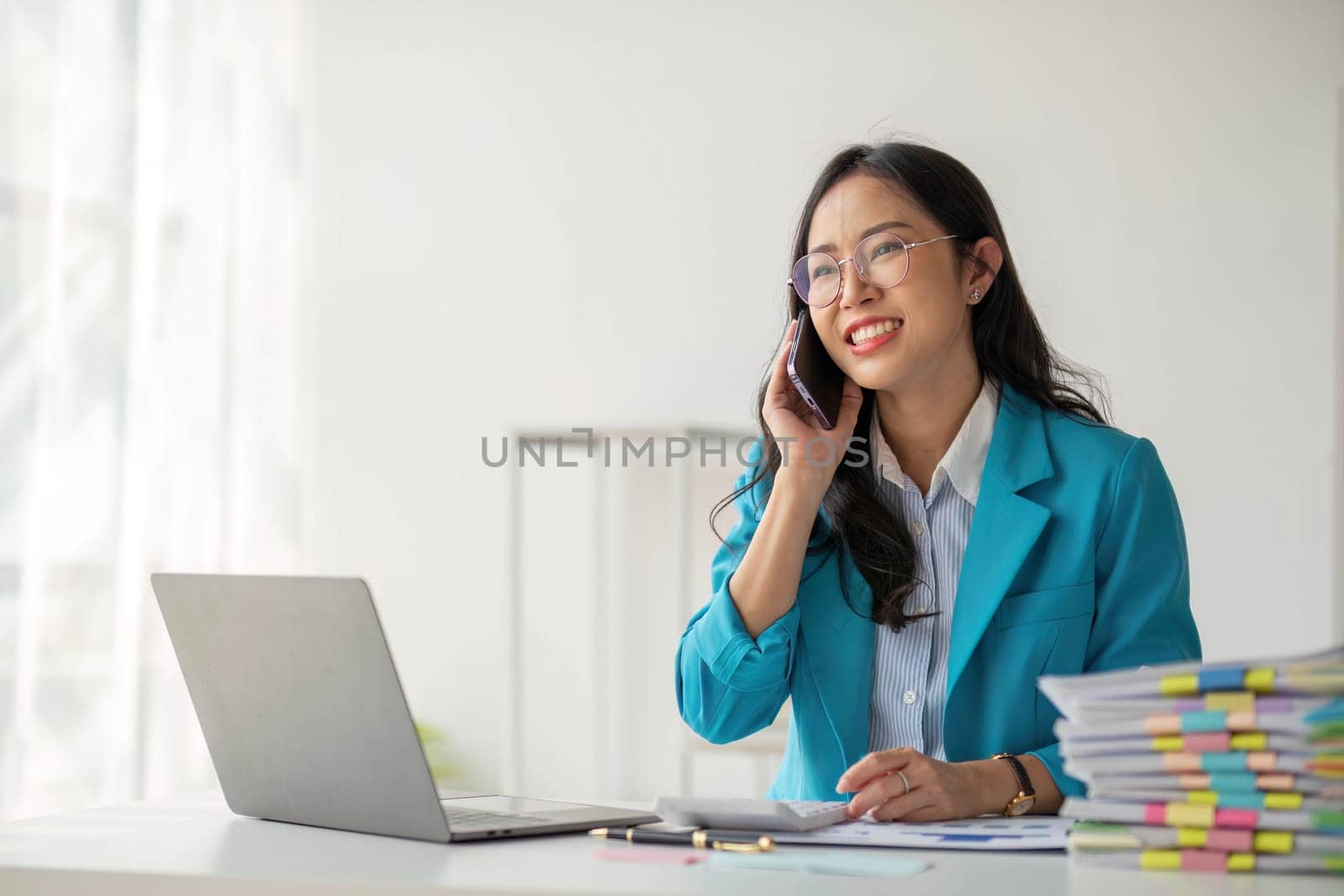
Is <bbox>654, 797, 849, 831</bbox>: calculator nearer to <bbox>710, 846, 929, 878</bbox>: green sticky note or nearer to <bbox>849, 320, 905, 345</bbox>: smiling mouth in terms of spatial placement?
<bbox>710, 846, 929, 878</bbox>: green sticky note

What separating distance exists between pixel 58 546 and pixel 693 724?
1.94 meters

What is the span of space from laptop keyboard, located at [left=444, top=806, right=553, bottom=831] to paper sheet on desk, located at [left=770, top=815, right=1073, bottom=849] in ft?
0.73

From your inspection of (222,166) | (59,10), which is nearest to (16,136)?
(59,10)

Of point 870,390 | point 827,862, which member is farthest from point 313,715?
point 870,390

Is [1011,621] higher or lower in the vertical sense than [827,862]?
higher

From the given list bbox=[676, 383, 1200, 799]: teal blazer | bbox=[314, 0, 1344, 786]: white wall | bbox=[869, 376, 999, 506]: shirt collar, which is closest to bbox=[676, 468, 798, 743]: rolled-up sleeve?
bbox=[676, 383, 1200, 799]: teal blazer

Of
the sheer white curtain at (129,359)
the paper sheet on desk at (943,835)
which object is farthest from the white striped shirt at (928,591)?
the sheer white curtain at (129,359)

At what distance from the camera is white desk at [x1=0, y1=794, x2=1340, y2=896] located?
2.95 feet

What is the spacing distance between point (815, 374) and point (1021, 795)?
62 cm

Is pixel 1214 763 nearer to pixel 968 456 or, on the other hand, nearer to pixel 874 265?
A: pixel 968 456

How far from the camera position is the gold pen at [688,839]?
107 cm

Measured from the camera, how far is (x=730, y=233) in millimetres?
4023

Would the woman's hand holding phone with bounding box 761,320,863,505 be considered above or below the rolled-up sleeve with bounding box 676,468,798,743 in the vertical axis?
above

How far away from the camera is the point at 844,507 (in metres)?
1.69
